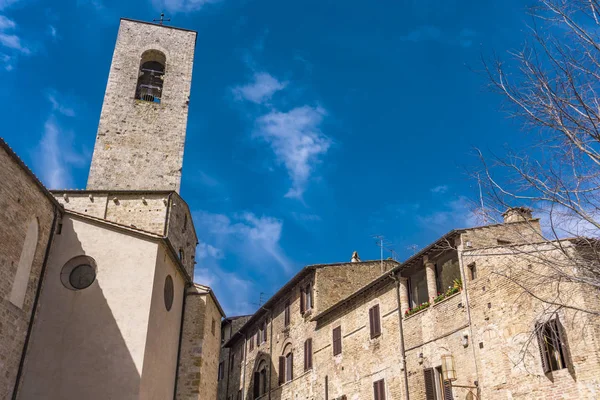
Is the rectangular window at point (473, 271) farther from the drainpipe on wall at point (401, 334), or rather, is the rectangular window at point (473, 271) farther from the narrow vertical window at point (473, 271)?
the drainpipe on wall at point (401, 334)

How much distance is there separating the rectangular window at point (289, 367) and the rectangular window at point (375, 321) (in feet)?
24.0

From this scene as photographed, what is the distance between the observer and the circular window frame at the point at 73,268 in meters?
14.0

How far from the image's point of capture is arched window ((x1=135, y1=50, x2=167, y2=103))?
24.4 metres

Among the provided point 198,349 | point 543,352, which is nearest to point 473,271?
point 543,352

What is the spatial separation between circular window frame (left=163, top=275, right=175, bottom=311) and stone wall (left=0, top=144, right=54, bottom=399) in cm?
379

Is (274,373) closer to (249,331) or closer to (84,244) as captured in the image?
(249,331)

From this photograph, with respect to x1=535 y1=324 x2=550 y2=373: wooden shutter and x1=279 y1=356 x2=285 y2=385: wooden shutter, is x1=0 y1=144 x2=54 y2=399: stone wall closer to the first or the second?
x1=535 y1=324 x2=550 y2=373: wooden shutter

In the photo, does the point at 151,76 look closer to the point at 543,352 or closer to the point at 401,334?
the point at 401,334

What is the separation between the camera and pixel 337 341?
2241 cm

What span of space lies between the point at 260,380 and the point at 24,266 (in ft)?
62.7

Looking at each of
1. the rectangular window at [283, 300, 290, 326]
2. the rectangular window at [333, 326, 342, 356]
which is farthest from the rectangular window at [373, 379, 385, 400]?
the rectangular window at [283, 300, 290, 326]

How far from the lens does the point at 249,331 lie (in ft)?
110

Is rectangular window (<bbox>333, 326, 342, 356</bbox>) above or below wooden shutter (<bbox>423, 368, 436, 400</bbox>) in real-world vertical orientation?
above

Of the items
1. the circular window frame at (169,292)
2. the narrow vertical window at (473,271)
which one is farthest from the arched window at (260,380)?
the narrow vertical window at (473,271)
